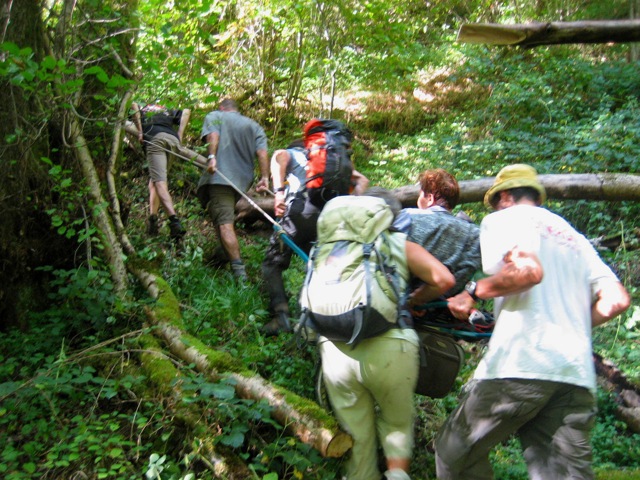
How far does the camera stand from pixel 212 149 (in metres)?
6.75

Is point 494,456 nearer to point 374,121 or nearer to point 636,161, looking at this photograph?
point 636,161

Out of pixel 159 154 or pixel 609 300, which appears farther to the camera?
pixel 159 154

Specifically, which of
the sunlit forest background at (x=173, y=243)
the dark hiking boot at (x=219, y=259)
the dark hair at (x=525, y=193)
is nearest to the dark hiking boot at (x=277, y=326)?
the sunlit forest background at (x=173, y=243)

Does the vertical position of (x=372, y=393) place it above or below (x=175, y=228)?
above

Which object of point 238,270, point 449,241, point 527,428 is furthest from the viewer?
point 238,270

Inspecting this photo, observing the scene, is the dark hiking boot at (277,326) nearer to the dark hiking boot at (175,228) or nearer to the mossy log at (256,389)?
the mossy log at (256,389)

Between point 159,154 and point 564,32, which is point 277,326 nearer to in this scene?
point 159,154

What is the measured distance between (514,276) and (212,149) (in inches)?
181

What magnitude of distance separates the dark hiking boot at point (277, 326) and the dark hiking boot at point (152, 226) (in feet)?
8.59

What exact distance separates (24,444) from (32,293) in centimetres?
215

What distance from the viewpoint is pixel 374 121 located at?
12.1m

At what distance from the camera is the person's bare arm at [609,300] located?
2.99 meters

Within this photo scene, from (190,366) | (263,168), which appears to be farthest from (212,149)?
(190,366)

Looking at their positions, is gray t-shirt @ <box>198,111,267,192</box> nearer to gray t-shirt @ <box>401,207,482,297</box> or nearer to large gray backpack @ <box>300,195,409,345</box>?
gray t-shirt @ <box>401,207,482,297</box>
